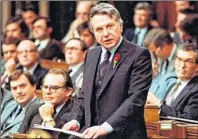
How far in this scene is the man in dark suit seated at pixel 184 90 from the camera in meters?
5.58

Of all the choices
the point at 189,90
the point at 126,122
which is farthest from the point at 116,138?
the point at 189,90

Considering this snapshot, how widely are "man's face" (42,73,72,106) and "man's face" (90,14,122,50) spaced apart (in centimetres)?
48

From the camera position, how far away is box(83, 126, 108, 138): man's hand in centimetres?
530

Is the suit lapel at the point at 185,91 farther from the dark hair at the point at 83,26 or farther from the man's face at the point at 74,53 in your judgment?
the dark hair at the point at 83,26

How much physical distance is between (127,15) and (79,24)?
40 centimetres

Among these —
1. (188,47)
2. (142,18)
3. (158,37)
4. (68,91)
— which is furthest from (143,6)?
(68,91)

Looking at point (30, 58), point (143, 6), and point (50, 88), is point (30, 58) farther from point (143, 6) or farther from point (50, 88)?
point (143, 6)

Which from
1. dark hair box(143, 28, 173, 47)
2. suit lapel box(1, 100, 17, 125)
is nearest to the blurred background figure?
dark hair box(143, 28, 173, 47)

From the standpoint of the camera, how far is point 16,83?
587 cm

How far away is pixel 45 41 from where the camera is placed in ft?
19.4

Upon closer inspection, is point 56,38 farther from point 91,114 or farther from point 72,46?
point 91,114

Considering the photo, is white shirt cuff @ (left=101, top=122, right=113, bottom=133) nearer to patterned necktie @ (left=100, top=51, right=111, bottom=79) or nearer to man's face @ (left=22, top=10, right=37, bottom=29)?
patterned necktie @ (left=100, top=51, right=111, bottom=79)

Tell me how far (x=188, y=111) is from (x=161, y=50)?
52cm

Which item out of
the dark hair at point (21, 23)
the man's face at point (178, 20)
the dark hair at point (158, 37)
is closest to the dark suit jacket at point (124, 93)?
the dark hair at point (158, 37)
